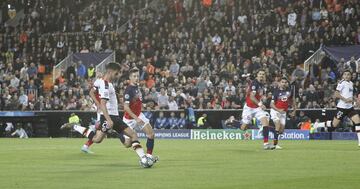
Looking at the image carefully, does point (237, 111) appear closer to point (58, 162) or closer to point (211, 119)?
point (211, 119)

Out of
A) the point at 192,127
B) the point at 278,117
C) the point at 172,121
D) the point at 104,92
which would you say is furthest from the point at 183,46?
the point at 104,92

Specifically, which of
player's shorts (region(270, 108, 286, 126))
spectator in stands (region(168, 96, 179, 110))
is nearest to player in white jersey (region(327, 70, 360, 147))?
player's shorts (region(270, 108, 286, 126))

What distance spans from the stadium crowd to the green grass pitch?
1472 cm

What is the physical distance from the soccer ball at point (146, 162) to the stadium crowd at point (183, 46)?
1829 centimetres

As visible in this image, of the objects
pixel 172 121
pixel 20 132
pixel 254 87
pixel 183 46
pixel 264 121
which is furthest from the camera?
pixel 183 46

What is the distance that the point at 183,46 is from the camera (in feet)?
140

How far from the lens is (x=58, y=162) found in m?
19.2

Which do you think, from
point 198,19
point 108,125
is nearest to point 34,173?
point 108,125

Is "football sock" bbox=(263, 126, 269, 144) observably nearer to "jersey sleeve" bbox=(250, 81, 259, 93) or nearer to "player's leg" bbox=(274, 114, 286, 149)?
"player's leg" bbox=(274, 114, 286, 149)

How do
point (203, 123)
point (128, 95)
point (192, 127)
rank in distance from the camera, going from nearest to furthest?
point (128, 95), point (203, 123), point (192, 127)

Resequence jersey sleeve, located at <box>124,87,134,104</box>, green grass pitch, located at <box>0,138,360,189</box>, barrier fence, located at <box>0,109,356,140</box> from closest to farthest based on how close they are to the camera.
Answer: green grass pitch, located at <box>0,138,360,189</box>, jersey sleeve, located at <box>124,87,134,104</box>, barrier fence, located at <box>0,109,356,140</box>

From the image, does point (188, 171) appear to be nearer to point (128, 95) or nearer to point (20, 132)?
point (128, 95)

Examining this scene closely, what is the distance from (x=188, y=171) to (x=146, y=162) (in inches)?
47.8

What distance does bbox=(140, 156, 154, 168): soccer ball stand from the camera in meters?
16.8
